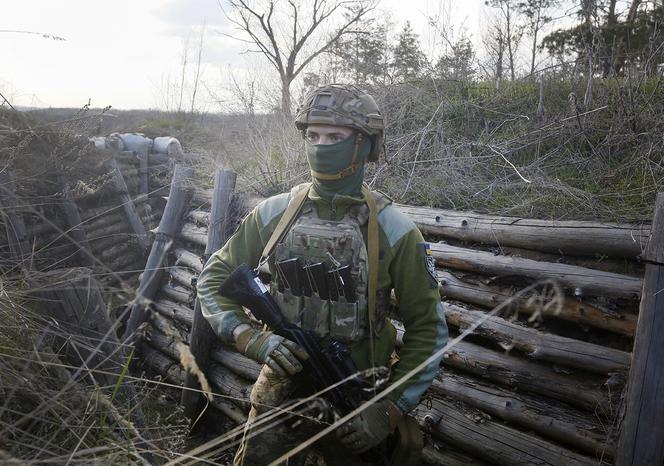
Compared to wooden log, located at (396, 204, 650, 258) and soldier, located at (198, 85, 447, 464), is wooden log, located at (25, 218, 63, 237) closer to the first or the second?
soldier, located at (198, 85, 447, 464)

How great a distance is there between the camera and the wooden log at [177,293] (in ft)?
17.2

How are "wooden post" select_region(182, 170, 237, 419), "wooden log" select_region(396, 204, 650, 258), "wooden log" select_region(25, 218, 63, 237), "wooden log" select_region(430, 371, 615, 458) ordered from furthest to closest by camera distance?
1. "wooden log" select_region(25, 218, 63, 237)
2. "wooden post" select_region(182, 170, 237, 419)
3. "wooden log" select_region(396, 204, 650, 258)
4. "wooden log" select_region(430, 371, 615, 458)

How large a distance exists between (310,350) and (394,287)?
54 cm

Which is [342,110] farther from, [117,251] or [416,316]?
[117,251]

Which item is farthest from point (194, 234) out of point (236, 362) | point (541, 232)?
point (541, 232)

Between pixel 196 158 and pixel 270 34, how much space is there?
17.3 meters

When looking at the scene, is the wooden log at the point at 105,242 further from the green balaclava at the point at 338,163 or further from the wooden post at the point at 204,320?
the green balaclava at the point at 338,163

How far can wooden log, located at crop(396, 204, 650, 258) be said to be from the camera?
320 cm

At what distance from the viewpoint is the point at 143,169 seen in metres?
9.01

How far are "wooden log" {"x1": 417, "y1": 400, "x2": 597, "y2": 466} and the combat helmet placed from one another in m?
2.05

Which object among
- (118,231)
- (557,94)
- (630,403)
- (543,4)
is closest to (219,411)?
(630,403)

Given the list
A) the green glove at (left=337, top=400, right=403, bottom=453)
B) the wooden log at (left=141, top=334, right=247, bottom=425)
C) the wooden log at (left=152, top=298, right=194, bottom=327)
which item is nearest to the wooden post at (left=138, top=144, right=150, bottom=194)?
the wooden log at (left=152, top=298, right=194, bottom=327)

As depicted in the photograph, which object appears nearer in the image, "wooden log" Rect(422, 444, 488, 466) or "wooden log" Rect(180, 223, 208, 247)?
"wooden log" Rect(422, 444, 488, 466)

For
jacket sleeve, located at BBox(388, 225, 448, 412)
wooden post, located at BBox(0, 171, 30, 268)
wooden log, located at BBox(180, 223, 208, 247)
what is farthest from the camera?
wooden log, located at BBox(180, 223, 208, 247)
